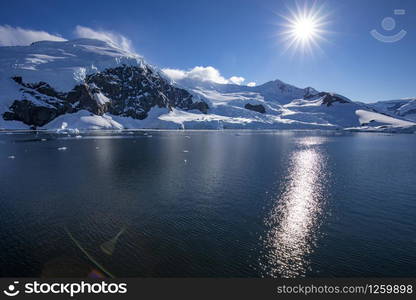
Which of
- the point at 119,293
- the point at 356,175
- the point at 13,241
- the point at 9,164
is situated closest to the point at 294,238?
the point at 119,293

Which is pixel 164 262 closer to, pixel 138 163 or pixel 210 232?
pixel 210 232

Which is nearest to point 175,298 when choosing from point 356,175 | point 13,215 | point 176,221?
point 176,221

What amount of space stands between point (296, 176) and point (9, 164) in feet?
196

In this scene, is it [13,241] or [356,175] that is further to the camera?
[356,175]

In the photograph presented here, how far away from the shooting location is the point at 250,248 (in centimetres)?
2088

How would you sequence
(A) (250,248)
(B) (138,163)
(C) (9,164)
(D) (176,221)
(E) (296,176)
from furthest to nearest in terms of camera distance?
1. (B) (138,163)
2. (C) (9,164)
3. (E) (296,176)
4. (D) (176,221)
5. (A) (250,248)

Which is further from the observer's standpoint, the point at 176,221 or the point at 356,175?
the point at 356,175

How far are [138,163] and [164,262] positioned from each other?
142ft

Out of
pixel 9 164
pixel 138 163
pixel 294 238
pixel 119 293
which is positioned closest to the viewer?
pixel 119 293

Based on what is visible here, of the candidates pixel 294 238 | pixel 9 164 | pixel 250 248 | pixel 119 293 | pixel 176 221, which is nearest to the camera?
pixel 119 293

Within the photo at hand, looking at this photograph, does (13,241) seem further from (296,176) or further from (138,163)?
(296,176)

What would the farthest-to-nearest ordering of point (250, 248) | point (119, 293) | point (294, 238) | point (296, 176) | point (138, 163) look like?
point (138, 163) < point (296, 176) < point (294, 238) < point (250, 248) < point (119, 293)

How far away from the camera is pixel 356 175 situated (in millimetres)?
49031

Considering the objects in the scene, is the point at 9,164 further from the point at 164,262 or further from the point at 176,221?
the point at 164,262
